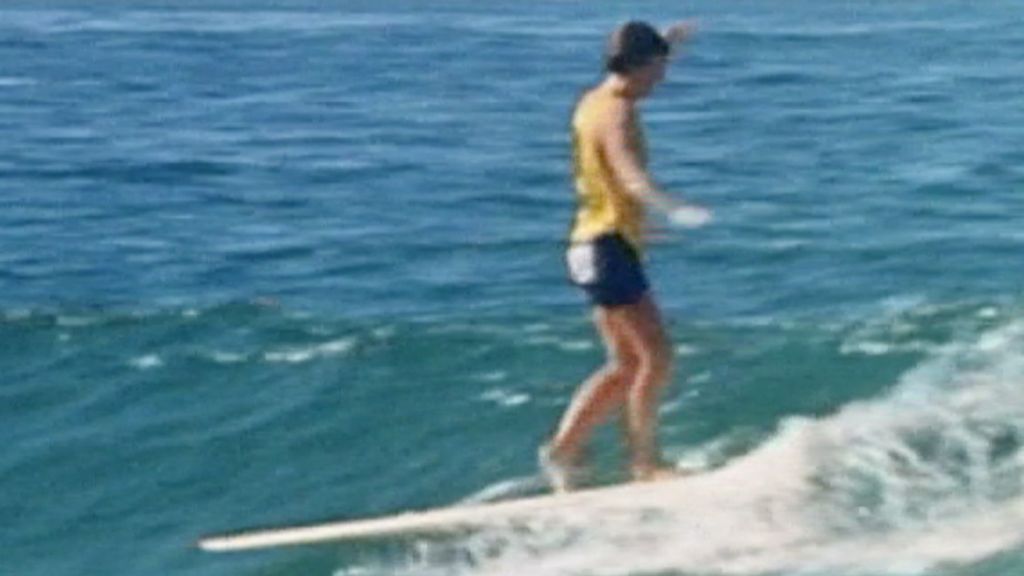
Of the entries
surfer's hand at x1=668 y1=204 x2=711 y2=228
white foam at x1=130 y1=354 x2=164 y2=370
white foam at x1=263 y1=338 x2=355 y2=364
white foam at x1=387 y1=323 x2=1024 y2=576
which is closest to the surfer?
surfer's hand at x1=668 y1=204 x2=711 y2=228

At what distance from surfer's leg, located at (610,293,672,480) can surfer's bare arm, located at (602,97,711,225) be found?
1.61 feet

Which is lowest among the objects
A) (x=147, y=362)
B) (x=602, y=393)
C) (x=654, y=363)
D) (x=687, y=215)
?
(x=147, y=362)

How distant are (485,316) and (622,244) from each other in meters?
3.79

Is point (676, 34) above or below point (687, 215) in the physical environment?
above

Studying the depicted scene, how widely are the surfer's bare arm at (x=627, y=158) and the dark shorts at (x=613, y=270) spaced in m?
0.27

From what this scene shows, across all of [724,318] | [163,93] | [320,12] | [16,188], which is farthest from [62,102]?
[724,318]

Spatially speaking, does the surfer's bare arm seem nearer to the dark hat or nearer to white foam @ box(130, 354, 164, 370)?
the dark hat

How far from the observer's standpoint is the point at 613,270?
9859 millimetres

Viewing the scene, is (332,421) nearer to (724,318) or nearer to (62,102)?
(724,318)

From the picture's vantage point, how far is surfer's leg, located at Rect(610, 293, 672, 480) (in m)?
9.93

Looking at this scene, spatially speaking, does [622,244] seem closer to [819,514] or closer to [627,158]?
[627,158]

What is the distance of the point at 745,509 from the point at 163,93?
1659cm

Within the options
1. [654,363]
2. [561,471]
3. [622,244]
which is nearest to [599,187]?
[622,244]

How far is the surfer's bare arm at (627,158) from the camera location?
9.54 meters
